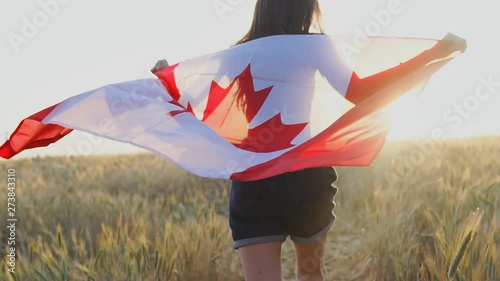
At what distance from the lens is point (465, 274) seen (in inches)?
97.4

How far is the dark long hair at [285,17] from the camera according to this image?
2176 mm

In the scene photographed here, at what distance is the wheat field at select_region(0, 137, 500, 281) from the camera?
105 inches

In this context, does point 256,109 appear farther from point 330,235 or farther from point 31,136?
point 330,235

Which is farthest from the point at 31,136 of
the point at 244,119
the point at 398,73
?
the point at 398,73

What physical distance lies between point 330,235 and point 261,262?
2477 mm

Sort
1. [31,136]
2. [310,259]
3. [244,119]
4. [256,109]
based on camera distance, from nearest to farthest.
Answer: [310,259] < [256,109] < [244,119] < [31,136]

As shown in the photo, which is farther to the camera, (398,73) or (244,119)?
(244,119)

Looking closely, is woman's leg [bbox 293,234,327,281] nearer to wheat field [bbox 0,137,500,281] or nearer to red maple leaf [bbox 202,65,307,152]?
red maple leaf [bbox 202,65,307,152]

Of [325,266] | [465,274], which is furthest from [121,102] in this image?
[325,266]

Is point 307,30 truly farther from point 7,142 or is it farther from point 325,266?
point 325,266

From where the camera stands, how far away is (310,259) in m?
2.18

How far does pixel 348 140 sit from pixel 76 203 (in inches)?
99.1

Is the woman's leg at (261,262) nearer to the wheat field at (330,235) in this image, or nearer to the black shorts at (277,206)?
the black shorts at (277,206)

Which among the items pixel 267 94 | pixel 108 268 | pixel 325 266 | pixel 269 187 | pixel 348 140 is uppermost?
pixel 267 94
